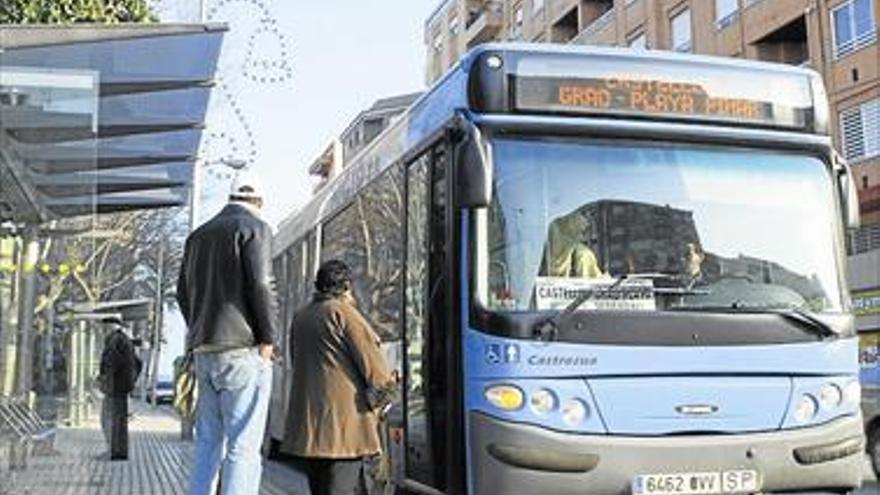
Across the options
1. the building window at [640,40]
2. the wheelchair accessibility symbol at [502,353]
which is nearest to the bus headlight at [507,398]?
the wheelchair accessibility symbol at [502,353]

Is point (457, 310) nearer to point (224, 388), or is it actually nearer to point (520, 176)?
point (520, 176)

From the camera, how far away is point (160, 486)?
11.8m

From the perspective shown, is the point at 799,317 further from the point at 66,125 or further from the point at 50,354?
the point at 50,354

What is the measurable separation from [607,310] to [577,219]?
22.8 inches

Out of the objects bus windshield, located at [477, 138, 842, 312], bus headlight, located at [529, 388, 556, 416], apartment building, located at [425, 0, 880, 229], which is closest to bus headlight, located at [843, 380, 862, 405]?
bus windshield, located at [477, 138, 842, 312]

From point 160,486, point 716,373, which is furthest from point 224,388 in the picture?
point 160,486

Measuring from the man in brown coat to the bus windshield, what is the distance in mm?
803

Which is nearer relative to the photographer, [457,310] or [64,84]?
[457,310]

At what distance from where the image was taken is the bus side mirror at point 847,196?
7121mm

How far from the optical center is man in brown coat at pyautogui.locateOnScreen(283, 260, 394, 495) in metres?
6.53

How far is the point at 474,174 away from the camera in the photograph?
20.8 feet

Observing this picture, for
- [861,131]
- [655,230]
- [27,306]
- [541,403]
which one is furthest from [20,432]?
[861,131]

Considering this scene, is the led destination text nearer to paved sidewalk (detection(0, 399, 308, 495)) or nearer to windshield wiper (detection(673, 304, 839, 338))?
windshield wiper (detection(673, 304, 839, 338))

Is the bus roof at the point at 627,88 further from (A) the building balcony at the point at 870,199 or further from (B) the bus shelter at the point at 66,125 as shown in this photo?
(A) the building balcony at the point at 870,199
